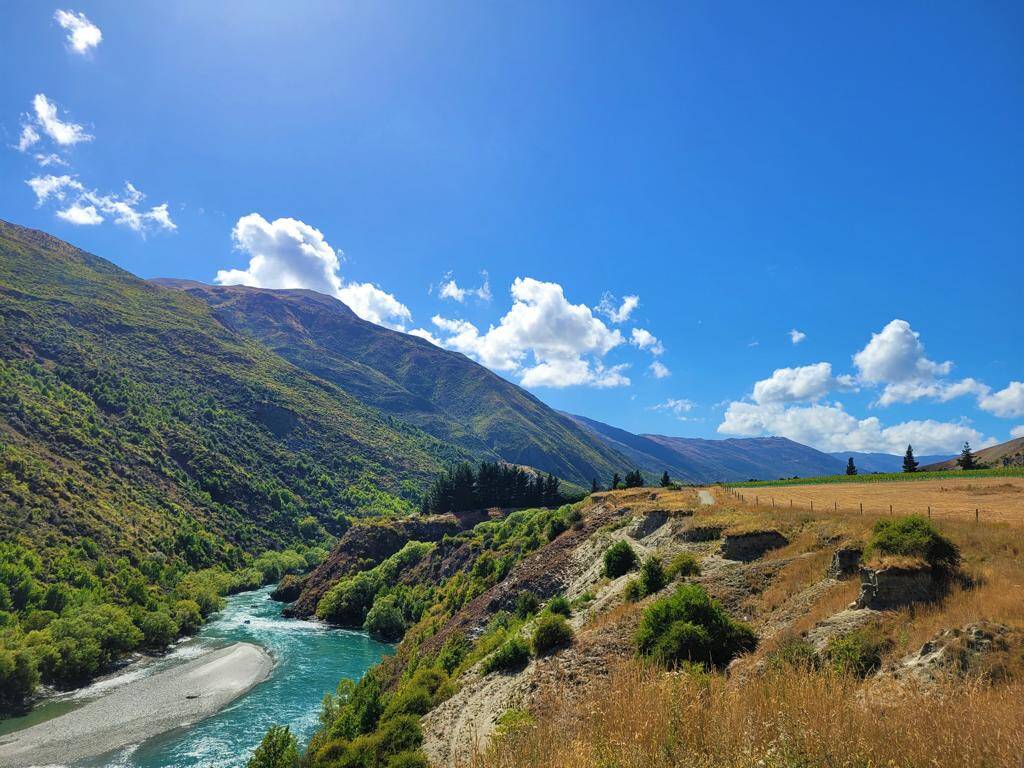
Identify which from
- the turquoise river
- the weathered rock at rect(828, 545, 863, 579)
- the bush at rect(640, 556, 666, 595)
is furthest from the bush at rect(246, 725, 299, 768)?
the weathered rock at rect(828, 545, 863, 579)

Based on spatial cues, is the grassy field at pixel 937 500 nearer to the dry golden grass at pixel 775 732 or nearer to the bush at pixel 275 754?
the dry golden grass at pixel 775 732

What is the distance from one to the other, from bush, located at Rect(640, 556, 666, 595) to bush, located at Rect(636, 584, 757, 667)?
6.74 metres

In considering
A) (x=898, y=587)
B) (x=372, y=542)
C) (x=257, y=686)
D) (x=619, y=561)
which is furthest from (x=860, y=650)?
(x=372, y=542)

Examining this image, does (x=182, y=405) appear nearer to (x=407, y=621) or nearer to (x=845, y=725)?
(x=407, y=621)

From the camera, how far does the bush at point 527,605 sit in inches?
1293

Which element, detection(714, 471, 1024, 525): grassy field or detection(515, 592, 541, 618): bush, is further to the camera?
detection(515, 592, 541, 618): bush

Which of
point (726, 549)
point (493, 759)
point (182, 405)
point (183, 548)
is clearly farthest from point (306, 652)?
point (182, 405)

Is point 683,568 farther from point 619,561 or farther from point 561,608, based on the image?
point 561,608

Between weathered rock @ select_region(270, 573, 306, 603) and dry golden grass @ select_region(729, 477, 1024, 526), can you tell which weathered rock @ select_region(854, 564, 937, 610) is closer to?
dry golden grass @ select_region(729, 477, 1024, 526)

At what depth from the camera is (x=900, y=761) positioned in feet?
16.2

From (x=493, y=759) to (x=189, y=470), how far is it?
143m

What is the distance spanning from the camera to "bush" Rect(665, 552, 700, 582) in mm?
24703

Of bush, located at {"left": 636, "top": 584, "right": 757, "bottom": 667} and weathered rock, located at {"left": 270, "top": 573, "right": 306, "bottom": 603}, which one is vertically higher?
bush, located at {"left": 636, "top": 584, "right": 757, "bottom": 667}

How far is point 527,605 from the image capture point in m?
33.5
